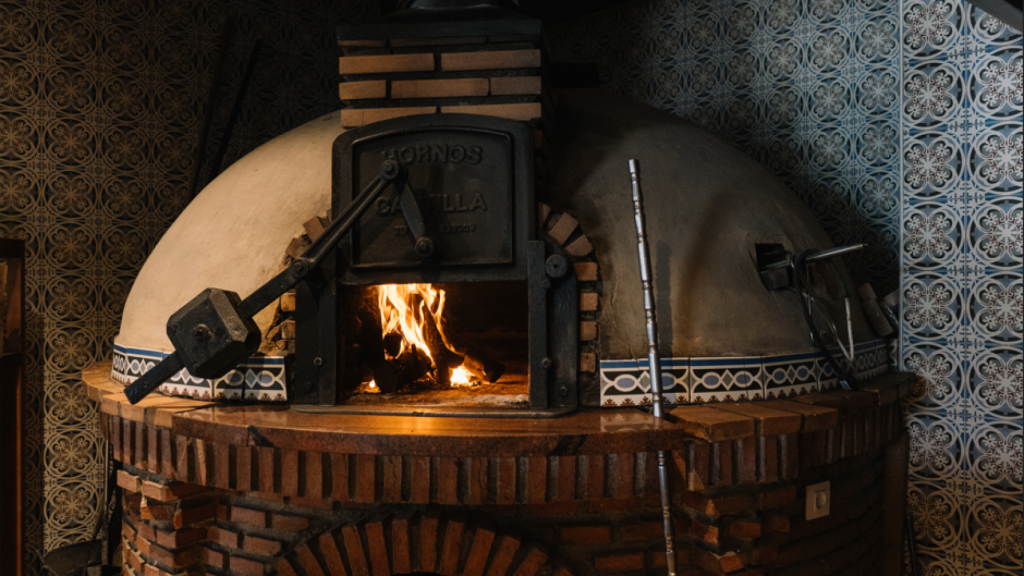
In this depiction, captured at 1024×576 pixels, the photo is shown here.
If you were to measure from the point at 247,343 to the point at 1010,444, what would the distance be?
315 cm

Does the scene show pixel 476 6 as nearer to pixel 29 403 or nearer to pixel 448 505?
pixel 448 505

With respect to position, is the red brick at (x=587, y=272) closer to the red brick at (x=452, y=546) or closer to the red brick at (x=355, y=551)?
the red brick at (x=452, y=546)

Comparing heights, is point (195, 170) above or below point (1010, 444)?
above

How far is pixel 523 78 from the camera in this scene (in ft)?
8.27

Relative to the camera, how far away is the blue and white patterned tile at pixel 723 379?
240cm

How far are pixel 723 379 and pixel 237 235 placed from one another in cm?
215

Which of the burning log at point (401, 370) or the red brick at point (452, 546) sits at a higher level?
the burning log at point (401, 370)

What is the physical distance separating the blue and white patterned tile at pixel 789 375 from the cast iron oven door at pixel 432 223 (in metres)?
0.84

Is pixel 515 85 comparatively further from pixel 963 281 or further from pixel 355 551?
pixel 963 281

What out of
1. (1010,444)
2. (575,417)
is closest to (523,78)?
(575,417)

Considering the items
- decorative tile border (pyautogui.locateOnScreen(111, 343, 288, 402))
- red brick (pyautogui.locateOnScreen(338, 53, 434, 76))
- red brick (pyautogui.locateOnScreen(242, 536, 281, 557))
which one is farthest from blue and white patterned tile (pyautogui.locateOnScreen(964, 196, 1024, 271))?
red brick (pyautogui.locateOnScreen(242, 536, 281, 557))

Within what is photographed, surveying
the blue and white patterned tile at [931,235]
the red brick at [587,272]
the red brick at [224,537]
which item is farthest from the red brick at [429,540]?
the blue and white patterned tile at [931,235]

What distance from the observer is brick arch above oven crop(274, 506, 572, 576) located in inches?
87.0

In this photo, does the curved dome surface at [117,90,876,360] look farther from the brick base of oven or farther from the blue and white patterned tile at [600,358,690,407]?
the brick base of oven
